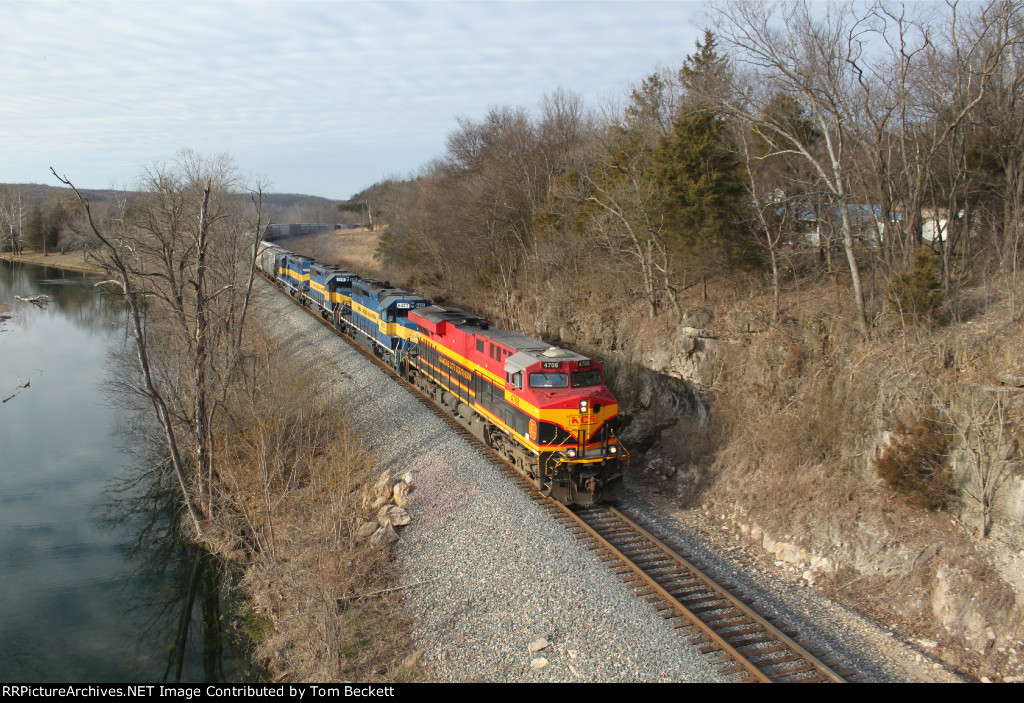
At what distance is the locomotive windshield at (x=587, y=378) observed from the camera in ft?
49.2

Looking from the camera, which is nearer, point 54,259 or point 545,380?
point 545,380

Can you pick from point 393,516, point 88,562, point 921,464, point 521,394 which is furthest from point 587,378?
point 88,562

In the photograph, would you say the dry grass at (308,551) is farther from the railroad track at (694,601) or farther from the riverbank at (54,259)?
the riverbank at (54,259)

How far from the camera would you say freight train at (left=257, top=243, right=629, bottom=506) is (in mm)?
14578

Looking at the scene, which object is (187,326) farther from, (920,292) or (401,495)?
(920,292)

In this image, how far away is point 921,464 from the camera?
12250 millimetres

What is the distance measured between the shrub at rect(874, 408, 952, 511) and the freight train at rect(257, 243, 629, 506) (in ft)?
19.0

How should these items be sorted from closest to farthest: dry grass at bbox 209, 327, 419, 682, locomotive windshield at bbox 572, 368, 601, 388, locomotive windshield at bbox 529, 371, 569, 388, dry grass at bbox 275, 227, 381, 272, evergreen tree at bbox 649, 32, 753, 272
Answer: dry grass at bbox 209, 327, 419, 682, locomotive windshield at bbox 529, 371, 569, 388, locomotive windshield at bbox 572, 368, 601, 388, evergreen tree at bbox 649, 32, 753, 272, dry grass at bbox 275, 227, 381, 272

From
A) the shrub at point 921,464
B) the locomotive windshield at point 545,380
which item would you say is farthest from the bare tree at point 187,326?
the shrub at point 921,464

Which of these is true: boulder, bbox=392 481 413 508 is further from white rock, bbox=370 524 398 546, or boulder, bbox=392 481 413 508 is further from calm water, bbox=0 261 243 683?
calm water, bbox=0 261 243 683

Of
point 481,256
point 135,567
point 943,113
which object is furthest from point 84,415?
point 943,113

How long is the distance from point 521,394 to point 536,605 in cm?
531

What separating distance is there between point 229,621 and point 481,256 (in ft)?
87.8

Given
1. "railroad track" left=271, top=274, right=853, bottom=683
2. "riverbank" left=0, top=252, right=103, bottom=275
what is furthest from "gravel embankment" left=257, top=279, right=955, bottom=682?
"riverbank" left=0, top=252, right=103, bottom=275
